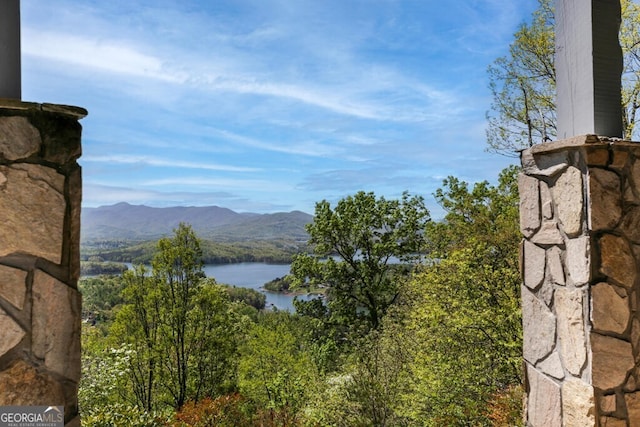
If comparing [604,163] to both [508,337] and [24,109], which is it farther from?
[508,337]

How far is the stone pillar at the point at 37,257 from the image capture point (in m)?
0.89

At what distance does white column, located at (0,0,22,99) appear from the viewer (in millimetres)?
954

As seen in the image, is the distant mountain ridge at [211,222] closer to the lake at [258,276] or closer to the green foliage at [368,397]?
the lake at [258,276]

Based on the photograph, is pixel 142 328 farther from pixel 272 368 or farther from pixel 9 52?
pixel 9 52

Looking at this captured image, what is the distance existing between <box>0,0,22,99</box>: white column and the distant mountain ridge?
301 inches

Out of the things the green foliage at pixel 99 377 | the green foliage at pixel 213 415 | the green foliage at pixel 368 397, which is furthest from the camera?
the green foliage at pixel 213 415

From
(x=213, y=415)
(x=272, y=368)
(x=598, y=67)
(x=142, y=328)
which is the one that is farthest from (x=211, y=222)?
(x=598, y=67)

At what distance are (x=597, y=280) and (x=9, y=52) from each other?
1625 mm

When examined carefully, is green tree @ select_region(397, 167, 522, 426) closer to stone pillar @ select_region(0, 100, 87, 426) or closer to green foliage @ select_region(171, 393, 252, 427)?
green foliage @ select_region(171, 393, 252, 427)

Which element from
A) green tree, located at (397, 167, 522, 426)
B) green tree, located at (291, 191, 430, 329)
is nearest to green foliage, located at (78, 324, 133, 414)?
green tree, located at (397, 167, 522, 426)

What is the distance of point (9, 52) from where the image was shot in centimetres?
96

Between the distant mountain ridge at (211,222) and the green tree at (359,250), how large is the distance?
74 centimetres

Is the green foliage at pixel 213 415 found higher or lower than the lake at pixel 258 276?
lower

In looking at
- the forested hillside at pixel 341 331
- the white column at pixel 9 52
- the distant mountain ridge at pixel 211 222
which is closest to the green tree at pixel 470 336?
the forested hillside at pixel 341 331
